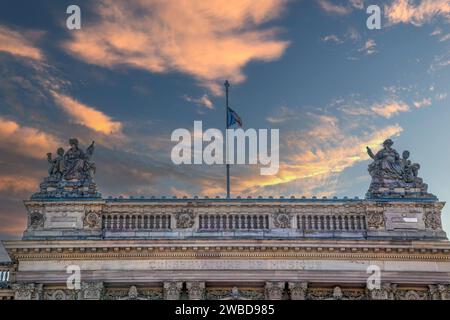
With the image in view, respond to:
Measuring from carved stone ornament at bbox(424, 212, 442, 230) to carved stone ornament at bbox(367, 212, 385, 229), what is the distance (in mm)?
2384

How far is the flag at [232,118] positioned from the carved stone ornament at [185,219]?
7.72 metres

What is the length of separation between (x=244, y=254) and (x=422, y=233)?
9660 millimetres

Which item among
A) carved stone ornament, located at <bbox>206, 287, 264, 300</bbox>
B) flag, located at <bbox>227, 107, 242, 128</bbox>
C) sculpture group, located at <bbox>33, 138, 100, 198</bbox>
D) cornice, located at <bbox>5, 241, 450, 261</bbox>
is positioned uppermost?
flag, located at <bbox>227, 107, 242, 128</bbox>

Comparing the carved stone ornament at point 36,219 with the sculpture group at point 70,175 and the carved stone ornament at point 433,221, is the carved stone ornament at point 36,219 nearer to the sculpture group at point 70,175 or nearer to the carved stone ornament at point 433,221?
the sculpture group at point 70,175

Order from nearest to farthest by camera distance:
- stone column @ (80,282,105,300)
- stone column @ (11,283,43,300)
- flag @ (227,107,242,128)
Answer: stone column @ (11,283,43,300)
stone column @ (80,282,105,300)
flag @ (227,107,242,128)

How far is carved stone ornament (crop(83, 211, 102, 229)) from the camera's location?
1592 inches

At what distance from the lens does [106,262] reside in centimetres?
3956

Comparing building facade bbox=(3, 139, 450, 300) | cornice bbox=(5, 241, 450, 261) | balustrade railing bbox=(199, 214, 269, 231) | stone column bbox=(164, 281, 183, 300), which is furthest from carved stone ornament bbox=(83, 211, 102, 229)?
balustrade railing bbox=(199, 214, 269, 231)

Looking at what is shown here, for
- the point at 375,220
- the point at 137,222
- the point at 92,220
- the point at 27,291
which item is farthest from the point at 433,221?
the point at 27,291

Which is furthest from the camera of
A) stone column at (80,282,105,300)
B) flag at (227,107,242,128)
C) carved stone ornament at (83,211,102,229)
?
flag at (227,107,242,128)

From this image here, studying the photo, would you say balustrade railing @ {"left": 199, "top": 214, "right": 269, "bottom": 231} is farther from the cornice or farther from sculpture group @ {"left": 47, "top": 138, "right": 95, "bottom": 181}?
sculpture group @ {"left": 47, "top": 138, "right": 95, "bottom": 181}
